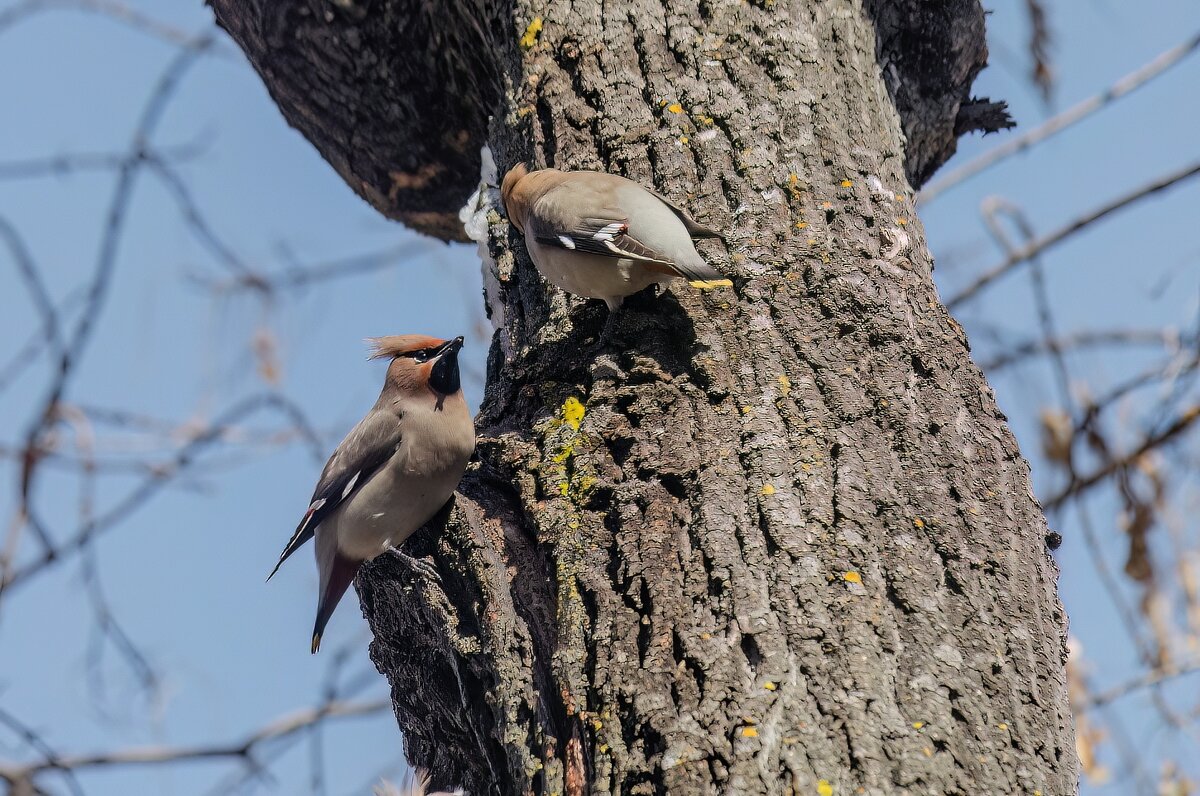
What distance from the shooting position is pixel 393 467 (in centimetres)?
356

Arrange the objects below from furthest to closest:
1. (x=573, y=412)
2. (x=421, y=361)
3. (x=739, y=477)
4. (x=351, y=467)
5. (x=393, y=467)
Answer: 1. (x=421, y=361)
2. (x=351, y=467)
3. (x=393, y=467)
4. (x=573, y=412)
5. (x=739, y=477)

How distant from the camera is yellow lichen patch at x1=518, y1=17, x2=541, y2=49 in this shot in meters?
3.44

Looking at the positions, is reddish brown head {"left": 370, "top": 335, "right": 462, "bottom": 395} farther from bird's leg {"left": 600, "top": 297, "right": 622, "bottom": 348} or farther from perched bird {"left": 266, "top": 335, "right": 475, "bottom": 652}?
bird's leg {"left": 600, "top": 297, "right": 622, "bottom": 348}

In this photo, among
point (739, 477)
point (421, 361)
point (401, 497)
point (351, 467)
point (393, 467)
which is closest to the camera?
point (739, 477)

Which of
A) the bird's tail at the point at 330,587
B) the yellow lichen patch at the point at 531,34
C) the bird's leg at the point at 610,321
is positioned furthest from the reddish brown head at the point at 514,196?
the bird's tail at the point at 330,587

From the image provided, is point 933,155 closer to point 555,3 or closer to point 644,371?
point 555,3

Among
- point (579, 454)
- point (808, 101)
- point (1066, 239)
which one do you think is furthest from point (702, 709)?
point (1066, 239)

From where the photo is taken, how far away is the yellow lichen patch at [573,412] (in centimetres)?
277

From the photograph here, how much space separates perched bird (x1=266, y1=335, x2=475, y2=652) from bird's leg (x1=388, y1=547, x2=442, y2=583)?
0.11 meters

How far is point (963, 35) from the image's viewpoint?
3.79 meters

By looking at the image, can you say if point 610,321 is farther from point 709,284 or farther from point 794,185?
point 794,185

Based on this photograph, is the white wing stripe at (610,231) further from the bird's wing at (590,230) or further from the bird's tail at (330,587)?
the bird's tail at (330,587)

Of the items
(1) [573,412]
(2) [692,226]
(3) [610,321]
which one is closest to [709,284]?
(2) [692,226]

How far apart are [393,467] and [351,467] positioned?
1.16 feet
